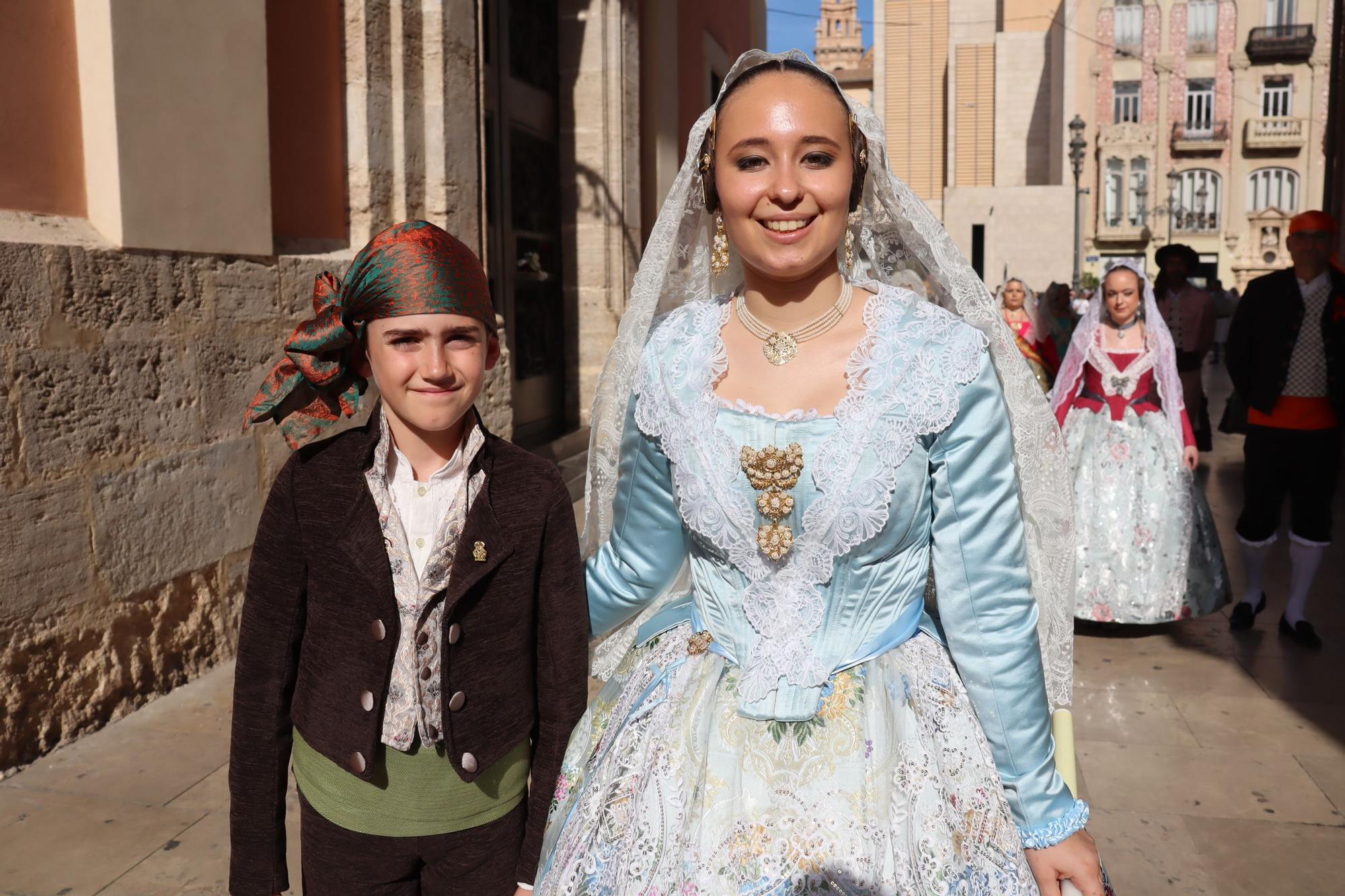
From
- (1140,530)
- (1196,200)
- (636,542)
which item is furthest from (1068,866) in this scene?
(1196,200)

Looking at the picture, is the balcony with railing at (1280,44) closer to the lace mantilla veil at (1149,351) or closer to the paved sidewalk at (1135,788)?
the lace mantilla veil at (1149,351)

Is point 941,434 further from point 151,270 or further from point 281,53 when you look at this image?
point 281,53

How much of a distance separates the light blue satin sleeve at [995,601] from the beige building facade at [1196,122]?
43.5 meters

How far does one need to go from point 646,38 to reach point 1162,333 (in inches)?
252

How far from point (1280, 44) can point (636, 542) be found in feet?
158

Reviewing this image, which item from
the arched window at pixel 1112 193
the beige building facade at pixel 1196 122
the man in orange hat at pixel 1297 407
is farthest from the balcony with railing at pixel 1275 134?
the man in orange hat at pixel 1297 407

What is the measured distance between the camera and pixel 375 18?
538 centimetres

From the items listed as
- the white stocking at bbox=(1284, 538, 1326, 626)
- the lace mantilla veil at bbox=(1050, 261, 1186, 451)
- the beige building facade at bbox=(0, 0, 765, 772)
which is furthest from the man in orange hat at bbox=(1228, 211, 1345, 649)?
the beige building facade at bbox=(0, 0, 765, 772)

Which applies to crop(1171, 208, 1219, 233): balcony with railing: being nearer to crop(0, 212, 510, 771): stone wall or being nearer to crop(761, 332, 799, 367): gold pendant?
crop(0, 212, 510, 771): stone wall

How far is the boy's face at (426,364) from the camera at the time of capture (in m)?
1.66

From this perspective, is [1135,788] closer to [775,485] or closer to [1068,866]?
[1068,866]

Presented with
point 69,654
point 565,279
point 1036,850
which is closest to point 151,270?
point 69,654

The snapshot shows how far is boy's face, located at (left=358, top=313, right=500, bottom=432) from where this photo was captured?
1.66m

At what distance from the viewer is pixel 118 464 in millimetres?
3783
